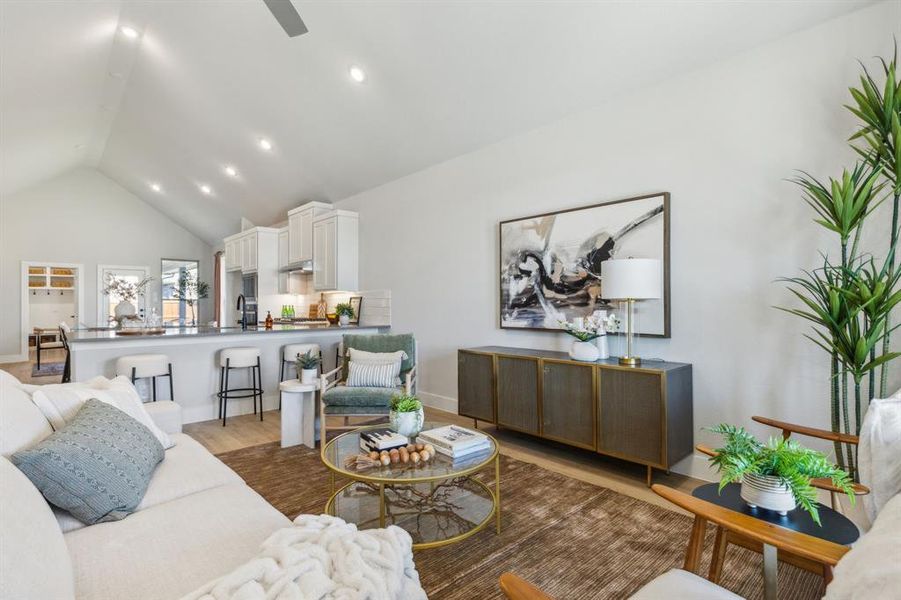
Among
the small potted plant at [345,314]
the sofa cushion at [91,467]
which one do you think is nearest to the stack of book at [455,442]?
the sofa cushion at [91,467]

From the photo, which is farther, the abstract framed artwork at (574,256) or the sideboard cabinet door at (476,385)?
the sideboard cabinet door at (476,385)

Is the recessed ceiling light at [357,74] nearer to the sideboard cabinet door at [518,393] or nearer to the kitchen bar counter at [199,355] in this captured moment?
the kitchen bar counter at [199,355]

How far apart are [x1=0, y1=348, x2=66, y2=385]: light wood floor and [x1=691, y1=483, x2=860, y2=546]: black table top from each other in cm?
821

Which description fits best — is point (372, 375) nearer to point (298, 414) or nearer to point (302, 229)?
point (298, 414)

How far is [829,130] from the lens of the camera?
260 cm

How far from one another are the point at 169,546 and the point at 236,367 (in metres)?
3.59

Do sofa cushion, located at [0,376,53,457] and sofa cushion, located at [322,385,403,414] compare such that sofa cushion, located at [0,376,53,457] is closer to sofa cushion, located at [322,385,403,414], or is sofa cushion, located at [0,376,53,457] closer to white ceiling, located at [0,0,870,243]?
sofa cushion, located at [322,385,403,414]

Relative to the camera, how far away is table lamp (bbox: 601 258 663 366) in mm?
3029

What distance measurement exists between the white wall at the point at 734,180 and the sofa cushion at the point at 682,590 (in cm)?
202

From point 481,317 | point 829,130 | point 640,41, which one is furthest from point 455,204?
point 829,130

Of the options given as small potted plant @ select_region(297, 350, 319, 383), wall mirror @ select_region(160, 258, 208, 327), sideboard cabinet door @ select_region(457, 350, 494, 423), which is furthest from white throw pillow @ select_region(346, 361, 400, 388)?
wall mirror @ select_region(160, 258, 208, 327)

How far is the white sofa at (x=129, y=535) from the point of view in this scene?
0.95m

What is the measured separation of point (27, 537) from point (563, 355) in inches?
130

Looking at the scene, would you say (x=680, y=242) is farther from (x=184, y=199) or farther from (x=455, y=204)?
(x=184, y=199)
